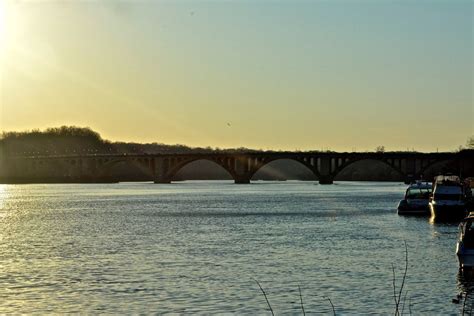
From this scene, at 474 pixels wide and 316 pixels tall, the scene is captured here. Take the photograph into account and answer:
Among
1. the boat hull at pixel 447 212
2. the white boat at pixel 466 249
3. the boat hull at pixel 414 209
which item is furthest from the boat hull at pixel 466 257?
the boat hull at pixel 414 209

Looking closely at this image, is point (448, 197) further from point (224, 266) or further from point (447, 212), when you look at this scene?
point (224, 266)

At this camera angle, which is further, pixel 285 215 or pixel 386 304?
pixel 285 215

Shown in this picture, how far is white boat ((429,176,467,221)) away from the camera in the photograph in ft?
281

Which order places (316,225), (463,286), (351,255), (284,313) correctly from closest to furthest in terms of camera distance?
(284,313), (463,286), (351,255), (316,225)

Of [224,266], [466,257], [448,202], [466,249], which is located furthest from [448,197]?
[224,266]

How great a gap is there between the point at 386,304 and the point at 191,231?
4189 centimetres

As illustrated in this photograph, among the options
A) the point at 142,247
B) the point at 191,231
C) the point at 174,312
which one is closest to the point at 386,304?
the point at 174,312

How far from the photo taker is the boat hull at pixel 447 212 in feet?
281

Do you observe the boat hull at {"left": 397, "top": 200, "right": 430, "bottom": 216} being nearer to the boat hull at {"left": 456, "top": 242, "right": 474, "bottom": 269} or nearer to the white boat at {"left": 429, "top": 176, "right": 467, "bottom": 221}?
the white boat at {"left": 429, "top": 176, "right": 467, "bottom": 221}

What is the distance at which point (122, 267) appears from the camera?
47.6 m

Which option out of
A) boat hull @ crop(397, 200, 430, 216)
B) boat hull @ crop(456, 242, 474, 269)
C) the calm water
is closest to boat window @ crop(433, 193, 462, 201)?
the calm water

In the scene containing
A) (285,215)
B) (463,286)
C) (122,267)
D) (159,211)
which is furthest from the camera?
(159,211)

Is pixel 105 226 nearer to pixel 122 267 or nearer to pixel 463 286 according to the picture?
pixel 122 267

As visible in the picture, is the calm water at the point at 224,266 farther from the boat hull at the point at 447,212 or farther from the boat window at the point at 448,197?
the boat window at the point at 448,197
